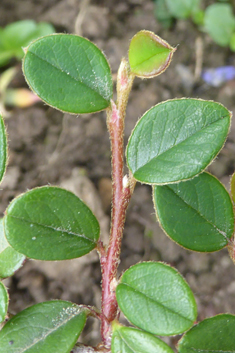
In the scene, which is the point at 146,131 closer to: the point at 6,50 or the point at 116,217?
the point at 116,217

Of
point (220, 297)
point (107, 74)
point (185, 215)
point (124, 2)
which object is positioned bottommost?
point (220, 297)

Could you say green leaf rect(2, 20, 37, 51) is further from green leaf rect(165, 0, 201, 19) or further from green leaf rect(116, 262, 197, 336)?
green leaf rect(116, 262, 197, 336)

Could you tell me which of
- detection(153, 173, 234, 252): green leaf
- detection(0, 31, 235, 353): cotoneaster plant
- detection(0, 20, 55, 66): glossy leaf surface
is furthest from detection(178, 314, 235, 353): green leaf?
detection(0, 20, 55, 66): glossy leaf surface

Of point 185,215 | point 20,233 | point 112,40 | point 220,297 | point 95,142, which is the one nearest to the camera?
point 20,233

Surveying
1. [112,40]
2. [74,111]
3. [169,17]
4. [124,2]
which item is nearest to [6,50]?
[112,40]

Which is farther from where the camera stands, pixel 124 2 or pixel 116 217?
pixel 124 2

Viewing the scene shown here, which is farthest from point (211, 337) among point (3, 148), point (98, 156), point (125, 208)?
point (98, 156)

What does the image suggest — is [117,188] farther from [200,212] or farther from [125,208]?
[200,212]
